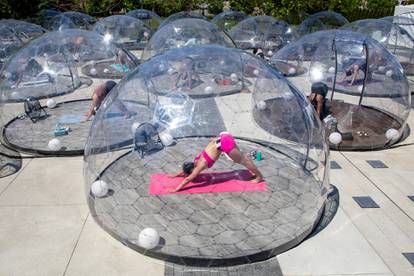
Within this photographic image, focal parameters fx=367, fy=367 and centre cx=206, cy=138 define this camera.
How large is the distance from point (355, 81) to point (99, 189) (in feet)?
25.1

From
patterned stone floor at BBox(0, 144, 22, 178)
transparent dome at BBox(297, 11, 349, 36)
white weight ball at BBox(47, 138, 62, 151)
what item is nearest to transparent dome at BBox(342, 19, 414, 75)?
transparent dome at BBox(297, 11, 349, 36)

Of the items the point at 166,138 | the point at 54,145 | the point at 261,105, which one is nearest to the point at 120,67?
the point at 54,145

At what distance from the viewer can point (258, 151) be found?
7.22 metres

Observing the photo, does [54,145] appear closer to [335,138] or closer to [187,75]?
[187,75]

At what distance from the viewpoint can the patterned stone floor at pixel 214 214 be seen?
15.5 ft

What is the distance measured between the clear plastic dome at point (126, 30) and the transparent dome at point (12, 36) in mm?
3376

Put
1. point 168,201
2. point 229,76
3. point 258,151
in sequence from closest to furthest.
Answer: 1. point 168,201
2. point 258,151
3. point 229,76

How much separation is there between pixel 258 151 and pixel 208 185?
1.56 m

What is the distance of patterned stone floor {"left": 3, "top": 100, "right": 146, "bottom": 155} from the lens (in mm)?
7480

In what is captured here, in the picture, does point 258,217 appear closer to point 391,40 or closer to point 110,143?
point 110,143

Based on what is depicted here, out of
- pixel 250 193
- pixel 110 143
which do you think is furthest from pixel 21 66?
pixel 250 193

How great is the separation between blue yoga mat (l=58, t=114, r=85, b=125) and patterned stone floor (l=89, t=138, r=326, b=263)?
2.90 meters

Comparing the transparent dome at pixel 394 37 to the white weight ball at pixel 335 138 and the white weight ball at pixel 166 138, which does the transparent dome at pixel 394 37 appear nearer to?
the white weight ball at pixel 335 138

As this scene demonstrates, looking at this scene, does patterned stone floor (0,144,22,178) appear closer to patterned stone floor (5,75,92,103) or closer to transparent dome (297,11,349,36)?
patterned stone floor (5,75,92,103)
